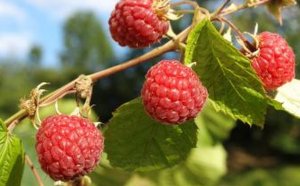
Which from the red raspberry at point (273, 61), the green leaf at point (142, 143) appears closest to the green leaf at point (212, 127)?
the green leaf at point (142, 143)

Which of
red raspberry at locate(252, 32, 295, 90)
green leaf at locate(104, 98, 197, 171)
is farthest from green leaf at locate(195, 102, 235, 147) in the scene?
red raspberry at locate(252, 32, 295, 90)

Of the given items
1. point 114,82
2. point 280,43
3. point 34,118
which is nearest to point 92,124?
Result: point 34,118

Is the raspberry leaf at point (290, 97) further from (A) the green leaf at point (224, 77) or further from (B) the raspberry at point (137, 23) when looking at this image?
(B) the raspberry at point (137, 23)

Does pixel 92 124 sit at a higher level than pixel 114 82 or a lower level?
higher

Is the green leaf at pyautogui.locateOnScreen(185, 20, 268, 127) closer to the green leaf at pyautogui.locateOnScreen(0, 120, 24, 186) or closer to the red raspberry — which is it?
the red raspberry

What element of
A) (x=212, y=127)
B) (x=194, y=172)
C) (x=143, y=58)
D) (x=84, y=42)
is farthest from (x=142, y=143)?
(x=84, y=42)

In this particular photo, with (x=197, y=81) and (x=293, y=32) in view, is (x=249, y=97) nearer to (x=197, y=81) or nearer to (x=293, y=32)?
(x=197, y=81)

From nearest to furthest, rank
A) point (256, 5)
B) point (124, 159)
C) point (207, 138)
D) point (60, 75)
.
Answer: point (256, 5) → point (124, 159) → point (207, 138) → point (60, 75)
